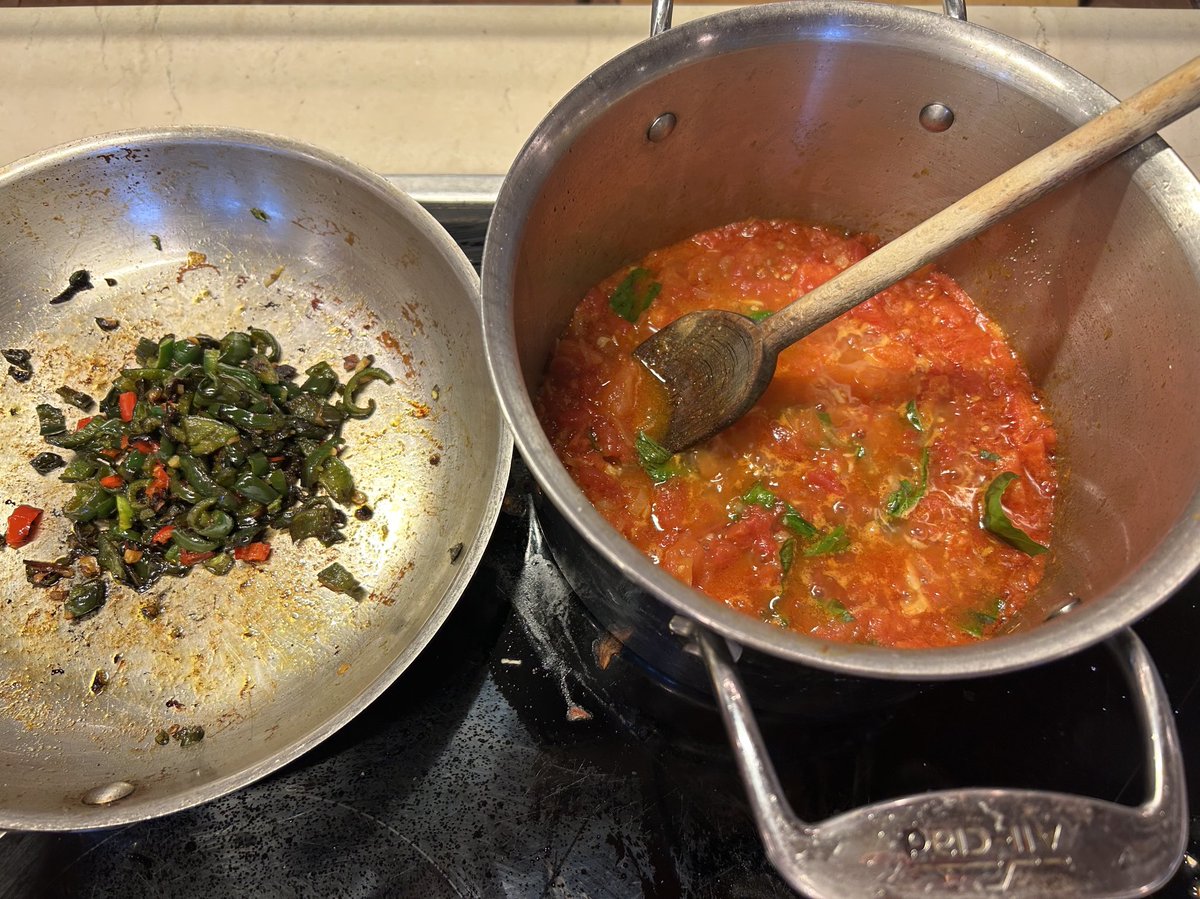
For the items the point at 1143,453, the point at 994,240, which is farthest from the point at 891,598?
the point at 994,240

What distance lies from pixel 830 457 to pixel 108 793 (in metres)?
1.83

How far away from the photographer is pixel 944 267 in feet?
7.38

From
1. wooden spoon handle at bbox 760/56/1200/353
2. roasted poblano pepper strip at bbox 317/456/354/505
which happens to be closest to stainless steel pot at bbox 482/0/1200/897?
wooden spoon handle at bbox 760/56/1200/353

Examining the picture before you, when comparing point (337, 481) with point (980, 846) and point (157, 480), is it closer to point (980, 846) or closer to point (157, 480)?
point (157, 480)

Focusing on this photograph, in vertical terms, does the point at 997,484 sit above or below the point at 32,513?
above

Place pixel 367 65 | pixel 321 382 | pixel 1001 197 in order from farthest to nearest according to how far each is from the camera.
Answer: pixel 367 65
pixel 321 382
pixel 1001 197

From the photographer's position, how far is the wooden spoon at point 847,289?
1.44 m

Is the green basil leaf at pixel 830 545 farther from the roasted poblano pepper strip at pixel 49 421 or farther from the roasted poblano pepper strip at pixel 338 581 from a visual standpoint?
the roasted poblano pepper strip at pixel 49 421

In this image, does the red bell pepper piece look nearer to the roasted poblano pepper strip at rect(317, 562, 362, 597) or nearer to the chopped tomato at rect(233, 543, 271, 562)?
the chopped tomato at rect(233, 543, 271, 562)

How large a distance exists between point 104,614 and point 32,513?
36 centimetres

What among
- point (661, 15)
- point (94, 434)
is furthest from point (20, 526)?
point (661, 15)

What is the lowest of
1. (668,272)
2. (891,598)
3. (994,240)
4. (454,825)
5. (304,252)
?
(454,825)

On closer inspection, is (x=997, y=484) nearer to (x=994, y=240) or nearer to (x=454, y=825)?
(x=994, y=240)

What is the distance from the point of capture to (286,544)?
1977mm
